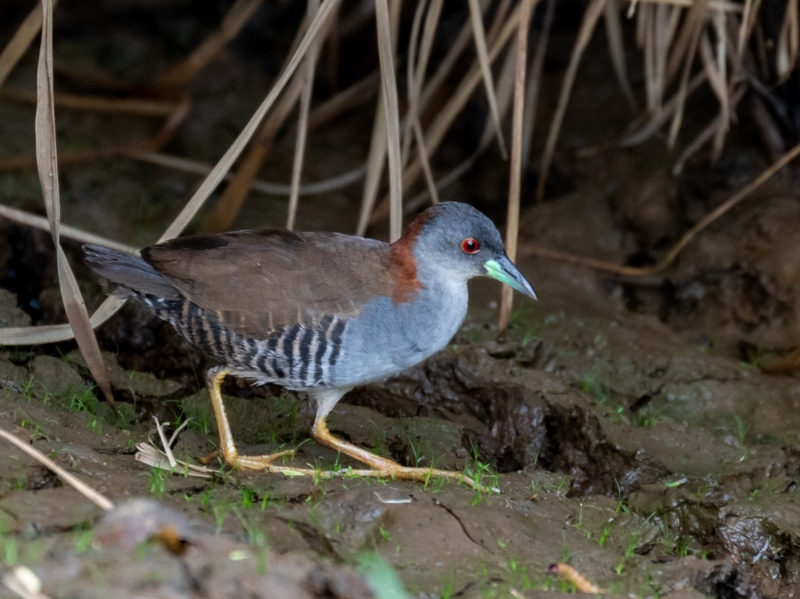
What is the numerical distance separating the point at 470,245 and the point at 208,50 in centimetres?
309

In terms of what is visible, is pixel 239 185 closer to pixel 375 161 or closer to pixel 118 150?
pixel 375 161

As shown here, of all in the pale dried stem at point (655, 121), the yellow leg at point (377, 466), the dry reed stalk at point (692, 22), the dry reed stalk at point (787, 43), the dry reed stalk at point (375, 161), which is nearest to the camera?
the yellow leg at point (377, 466)

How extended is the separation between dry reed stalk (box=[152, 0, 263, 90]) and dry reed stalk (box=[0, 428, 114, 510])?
3.38 meters

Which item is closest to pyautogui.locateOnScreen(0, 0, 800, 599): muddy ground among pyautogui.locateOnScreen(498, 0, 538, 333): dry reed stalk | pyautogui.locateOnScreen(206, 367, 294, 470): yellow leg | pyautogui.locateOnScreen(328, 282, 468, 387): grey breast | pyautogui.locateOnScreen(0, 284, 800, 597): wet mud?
pyautogui.locateOnScreen(0, 284, 800, 597): wet mud

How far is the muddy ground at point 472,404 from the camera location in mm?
2592

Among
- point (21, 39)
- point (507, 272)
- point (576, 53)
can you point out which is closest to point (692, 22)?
point (576, 53)

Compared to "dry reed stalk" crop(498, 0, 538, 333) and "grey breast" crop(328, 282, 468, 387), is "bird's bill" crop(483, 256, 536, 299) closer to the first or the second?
"grey breast" crop(328, 282, 468, 387)

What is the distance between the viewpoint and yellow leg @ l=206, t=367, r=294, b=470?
10.8 feet

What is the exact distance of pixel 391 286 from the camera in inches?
136

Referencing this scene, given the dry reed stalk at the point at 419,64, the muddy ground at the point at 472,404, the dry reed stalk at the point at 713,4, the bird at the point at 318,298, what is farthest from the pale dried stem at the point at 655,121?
the bird at the point at 318,298

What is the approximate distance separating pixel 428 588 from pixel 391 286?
4.11 feet

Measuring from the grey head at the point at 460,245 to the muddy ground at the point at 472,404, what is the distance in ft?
2.42

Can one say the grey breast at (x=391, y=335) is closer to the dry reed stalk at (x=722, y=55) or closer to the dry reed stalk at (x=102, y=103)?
the dry reed stalk at (x=722, y=55)

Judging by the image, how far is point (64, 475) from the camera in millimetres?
2646
